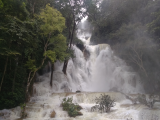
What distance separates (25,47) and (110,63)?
15279 millimetres

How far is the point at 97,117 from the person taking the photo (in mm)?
10141

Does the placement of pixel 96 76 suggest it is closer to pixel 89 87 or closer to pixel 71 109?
pixel 89 87

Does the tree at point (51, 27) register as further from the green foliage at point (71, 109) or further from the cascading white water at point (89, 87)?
the green foliage at point (71, 109)

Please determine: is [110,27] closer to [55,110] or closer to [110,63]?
[110,63]

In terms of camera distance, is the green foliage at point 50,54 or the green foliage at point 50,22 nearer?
the green foliage at point 50,54

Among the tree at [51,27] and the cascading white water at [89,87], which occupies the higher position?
the tree at [51,27]

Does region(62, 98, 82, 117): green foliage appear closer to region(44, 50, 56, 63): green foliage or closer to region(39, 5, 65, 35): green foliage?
region(44, 50, 56, 63): green foliage

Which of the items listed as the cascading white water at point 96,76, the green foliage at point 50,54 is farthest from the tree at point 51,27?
the cascading white water at point 96,76

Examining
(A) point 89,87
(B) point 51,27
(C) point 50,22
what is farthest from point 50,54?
(A) point 89,87

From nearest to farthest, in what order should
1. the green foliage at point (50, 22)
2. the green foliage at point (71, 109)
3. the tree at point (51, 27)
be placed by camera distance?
the green foliage at point (71, 109), the tree at point (51, 27), the green foliage at point (50, 22)

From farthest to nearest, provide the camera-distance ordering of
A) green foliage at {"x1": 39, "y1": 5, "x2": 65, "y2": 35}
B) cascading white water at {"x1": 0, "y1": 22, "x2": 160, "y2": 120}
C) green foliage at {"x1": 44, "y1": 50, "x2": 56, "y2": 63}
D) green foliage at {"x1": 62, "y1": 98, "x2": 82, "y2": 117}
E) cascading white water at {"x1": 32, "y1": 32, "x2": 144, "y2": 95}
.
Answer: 1. cascading white water at {"x1": 32, "y1": 32, "x2": 144, "y2": 95}
2. green foliage at {"x1": 39, "y1": 5, "x2": 65, "y2": 35}
3. green foliage at {"x1": 44, "y1": 50, "x2": 56, "y2": 63}
4. green foliage at {"x1": 62, "y1": 98, "x2": 82, "y2": 117}
5. cascading white water at {"x1": 0, "y1": 22, "x2": 160, "y2": 120}

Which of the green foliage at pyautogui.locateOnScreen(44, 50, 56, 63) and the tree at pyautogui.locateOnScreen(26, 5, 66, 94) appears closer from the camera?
the green foliage at pyautogui.locateOnScreen(44, 50, 56, 63)

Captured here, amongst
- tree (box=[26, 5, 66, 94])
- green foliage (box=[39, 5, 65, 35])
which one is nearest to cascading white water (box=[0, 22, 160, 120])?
tree (box=[26, 5, 66, 94])

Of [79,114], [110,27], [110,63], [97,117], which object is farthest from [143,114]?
[110,27]
